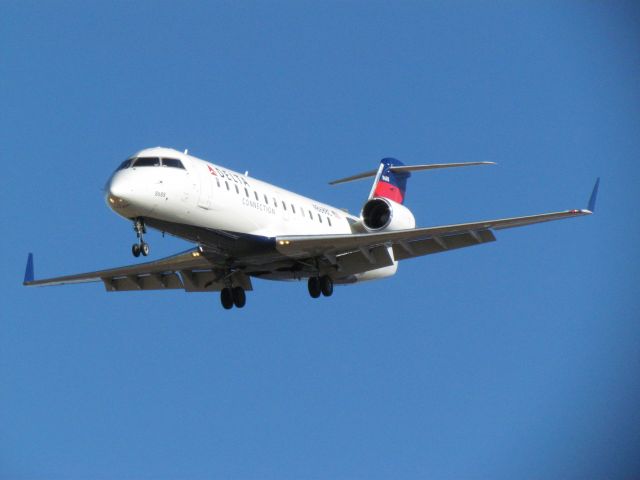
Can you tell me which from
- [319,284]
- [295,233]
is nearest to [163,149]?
[295,233]

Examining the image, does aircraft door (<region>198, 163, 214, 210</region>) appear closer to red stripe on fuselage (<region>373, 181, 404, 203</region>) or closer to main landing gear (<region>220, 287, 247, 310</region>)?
main landing gear (<region>220, 287, 247, 310</region>)

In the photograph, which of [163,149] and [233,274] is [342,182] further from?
[163,149]

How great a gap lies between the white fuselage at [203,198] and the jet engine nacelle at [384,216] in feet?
5.98

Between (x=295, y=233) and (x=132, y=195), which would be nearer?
(x=132, y=195)

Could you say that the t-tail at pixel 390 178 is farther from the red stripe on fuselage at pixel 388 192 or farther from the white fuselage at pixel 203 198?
the white fuselage at pixel 203 198

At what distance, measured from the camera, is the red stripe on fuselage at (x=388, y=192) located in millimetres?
23844

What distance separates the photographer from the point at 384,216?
70.5 feet

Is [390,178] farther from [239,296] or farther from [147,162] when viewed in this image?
[147,162]

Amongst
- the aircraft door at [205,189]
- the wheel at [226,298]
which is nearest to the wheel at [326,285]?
the wheel at [226,298]

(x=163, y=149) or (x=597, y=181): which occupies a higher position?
(x=163, y=149)

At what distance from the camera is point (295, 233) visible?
19.9m

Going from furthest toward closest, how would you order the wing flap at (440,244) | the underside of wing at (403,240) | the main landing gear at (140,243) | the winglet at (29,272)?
the winglet at (29,272) < the wing flap at (440,244) < the underside of wing at (403,240) < the main landing gear at (140,243)

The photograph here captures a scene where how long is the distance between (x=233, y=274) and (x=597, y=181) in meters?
8.13

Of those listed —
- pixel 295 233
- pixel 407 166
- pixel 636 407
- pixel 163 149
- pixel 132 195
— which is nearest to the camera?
pixel 132 195
